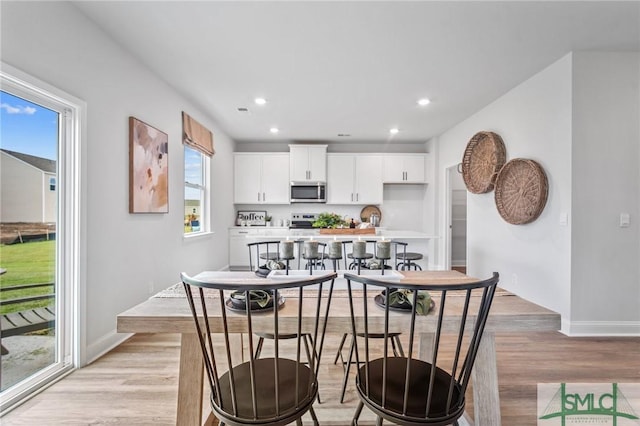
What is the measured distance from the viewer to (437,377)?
1256 millimetres

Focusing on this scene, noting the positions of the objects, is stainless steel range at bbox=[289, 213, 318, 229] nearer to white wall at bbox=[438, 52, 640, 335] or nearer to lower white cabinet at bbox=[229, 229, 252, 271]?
lower white cabinet at bbox=[229, 229, 252, 271]

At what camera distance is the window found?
3979mm

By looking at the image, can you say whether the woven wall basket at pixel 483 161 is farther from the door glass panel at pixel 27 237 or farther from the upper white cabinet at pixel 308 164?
the door glass panel at pixel 27 237

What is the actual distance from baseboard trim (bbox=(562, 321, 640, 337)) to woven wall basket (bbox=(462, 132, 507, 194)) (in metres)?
1.65

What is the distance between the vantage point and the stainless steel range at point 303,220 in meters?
5.80

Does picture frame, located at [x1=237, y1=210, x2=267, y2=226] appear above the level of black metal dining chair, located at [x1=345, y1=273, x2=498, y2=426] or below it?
above

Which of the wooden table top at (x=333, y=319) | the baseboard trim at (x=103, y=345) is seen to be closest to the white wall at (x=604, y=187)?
the wooden table top at (x=333, y=319)

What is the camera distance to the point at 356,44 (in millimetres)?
2461

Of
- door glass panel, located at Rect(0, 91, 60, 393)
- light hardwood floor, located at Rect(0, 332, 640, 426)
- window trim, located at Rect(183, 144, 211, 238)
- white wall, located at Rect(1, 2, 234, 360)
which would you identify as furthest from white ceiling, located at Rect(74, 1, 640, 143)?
light hardwood floor, located at Rect(0, 332, 640, 426)

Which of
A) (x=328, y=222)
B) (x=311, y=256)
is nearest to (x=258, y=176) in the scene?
(x=328, y=222)

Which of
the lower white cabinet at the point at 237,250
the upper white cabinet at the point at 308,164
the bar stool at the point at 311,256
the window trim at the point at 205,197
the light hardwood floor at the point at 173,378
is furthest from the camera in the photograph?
the upper white cabinet at the point at 308,164

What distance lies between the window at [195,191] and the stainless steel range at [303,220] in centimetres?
174

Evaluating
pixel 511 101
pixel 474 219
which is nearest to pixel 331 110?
pixel 511 101

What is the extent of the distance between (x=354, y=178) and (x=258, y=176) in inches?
72.4
